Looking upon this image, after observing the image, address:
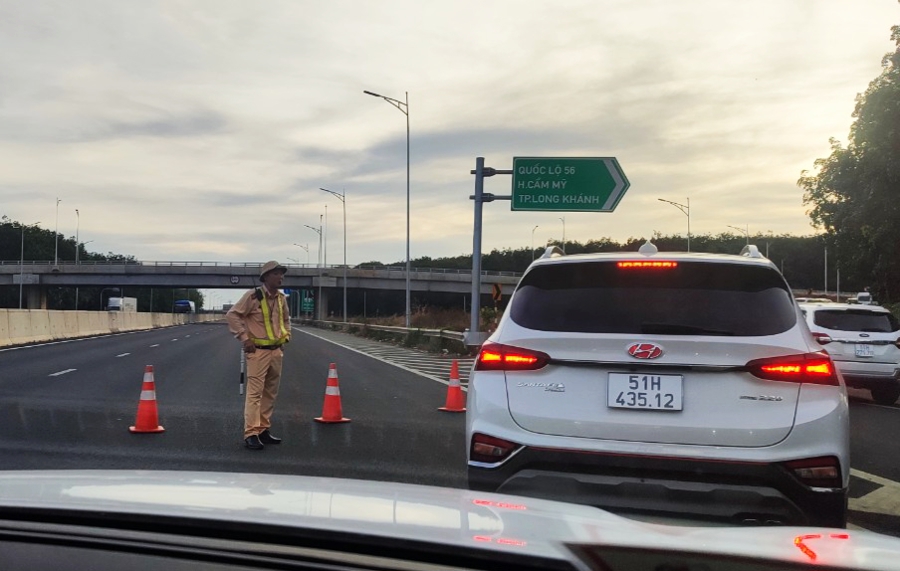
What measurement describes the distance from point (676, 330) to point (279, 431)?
21.0 feet

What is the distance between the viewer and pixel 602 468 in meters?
4.08

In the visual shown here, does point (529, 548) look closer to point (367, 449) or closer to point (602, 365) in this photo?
point (602, 365)

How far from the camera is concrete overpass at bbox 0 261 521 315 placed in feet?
282

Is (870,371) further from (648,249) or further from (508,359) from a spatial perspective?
(508,359)

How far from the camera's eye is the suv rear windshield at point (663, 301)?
14.1ft

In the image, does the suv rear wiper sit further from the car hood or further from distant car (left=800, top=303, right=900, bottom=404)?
distant car (left=800, top=303, right=900, bottom=404)

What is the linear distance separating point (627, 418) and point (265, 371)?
5208 mm

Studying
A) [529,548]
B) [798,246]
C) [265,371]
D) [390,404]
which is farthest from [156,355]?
[798,246]

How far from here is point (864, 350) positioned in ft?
43.4

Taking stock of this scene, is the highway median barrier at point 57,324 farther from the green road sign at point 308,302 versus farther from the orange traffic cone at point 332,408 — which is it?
the green road sign at point 308,302

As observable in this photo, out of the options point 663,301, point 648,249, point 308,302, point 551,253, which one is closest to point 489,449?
point 663,301

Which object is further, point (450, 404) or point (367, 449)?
point (450, 404)

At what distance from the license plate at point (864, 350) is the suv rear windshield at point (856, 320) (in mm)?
318

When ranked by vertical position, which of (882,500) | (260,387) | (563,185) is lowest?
(882,500)
